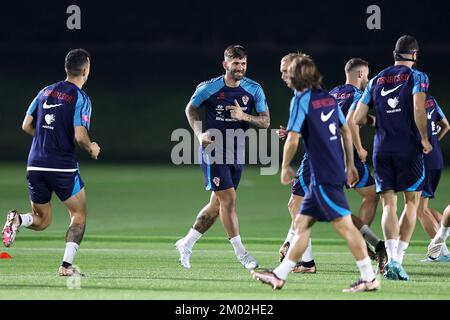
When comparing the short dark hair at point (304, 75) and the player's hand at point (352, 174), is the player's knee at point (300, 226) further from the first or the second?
the short dark hair at point (304, 75)

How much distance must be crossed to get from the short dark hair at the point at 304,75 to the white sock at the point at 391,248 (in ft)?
7.20

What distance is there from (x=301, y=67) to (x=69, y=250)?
318cm

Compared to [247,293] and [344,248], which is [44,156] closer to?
[247,293]

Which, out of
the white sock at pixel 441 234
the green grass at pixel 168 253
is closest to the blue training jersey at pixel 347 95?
the green grass at pixel 168 253

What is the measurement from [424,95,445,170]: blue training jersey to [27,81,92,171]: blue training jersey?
3916 mm

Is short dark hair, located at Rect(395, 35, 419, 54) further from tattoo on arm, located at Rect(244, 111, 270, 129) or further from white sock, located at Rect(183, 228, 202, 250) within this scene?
white sock, located at Rect(183, 228, 202, 250)

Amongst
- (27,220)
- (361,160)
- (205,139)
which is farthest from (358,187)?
(27,220)

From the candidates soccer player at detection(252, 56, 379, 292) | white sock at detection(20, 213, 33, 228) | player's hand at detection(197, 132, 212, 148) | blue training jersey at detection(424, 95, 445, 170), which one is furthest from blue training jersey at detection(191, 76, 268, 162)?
soccer player at detection(252, 56, 379, 292)

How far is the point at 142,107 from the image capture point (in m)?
36.6

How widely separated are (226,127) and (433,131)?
2.44m

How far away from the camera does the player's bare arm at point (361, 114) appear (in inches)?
420

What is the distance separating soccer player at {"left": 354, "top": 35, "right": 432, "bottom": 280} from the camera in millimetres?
10430

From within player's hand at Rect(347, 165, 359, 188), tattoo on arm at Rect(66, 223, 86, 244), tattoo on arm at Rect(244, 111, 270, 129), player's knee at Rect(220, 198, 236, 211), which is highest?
→ tattoo on arm at Rect(244, 111, 270, 129)
